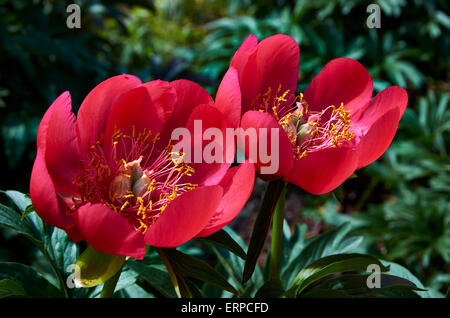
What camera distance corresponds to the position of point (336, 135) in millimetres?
614

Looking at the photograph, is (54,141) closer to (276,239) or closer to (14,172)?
(276,239)

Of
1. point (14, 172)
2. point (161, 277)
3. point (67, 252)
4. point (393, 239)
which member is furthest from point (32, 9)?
point (393, 239)

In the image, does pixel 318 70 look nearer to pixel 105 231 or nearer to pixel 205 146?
pixel 205 146

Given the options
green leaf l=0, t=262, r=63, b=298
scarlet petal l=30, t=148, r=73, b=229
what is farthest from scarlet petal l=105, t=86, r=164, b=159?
green leaf l=0, t=262, r=63, b=298

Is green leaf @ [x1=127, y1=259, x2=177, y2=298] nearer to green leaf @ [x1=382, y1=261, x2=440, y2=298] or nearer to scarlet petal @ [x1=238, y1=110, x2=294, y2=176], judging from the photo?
scarlet petal @ [x1=238, y1=110, x2=294, y2=176]

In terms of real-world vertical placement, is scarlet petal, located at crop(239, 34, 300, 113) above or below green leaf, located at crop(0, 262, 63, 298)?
above

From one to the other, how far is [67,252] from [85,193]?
17cm

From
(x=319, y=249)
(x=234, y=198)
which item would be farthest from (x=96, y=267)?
(x=319, y=249)

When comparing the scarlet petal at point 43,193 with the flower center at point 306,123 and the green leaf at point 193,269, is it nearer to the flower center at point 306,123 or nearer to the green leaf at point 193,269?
the green leaf at point 193,269

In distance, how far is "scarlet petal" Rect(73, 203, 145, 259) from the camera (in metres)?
0.46

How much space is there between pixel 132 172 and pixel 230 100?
0.17m

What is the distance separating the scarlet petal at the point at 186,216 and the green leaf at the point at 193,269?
46mm

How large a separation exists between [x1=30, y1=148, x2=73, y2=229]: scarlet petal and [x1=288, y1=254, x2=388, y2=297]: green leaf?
33 centimetres

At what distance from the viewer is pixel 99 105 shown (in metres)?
0.54
